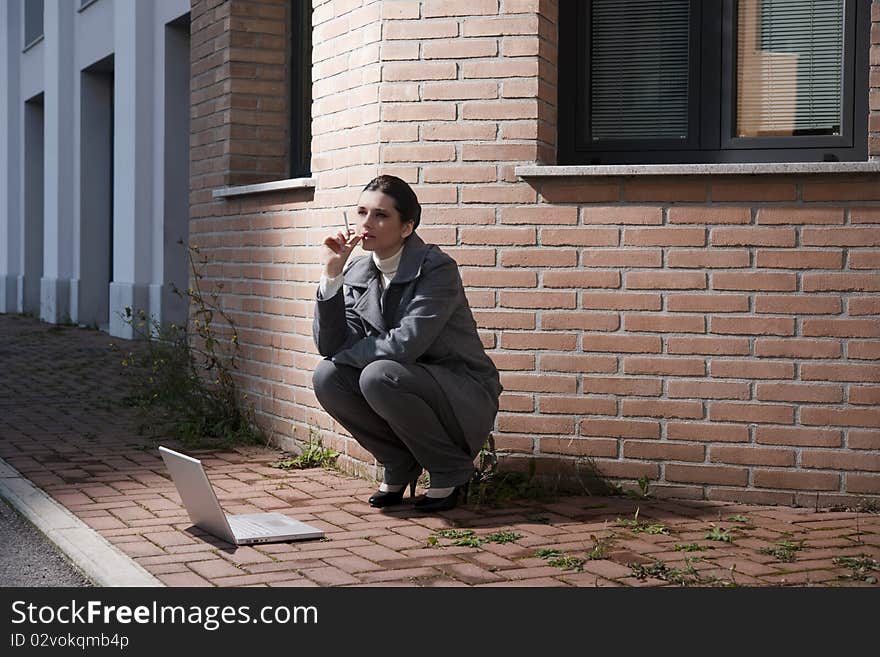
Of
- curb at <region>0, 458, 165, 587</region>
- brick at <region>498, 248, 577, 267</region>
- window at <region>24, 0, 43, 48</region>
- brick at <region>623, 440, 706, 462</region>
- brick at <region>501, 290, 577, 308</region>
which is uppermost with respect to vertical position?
window at <region>24, 0, 43, 48</region>

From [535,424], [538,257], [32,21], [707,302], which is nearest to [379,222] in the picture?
[538,257]

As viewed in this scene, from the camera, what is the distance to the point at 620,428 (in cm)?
604

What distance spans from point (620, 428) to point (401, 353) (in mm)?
1208

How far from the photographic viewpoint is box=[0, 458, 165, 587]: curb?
4477 millimetres

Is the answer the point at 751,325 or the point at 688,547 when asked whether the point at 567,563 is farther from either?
the point at 751,325

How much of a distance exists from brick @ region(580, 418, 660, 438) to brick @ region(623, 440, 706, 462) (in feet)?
0.13

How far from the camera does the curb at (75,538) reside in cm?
448

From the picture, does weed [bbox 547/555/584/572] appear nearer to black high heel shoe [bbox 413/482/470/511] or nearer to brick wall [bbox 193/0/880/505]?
black high heel shoe [bbox 413/482/470/511]

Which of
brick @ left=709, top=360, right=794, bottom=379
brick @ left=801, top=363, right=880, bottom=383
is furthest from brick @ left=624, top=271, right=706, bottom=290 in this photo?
brick @ left=801, top=363, right=880, bottom=383

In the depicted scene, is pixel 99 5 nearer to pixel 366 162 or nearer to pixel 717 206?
pixel 366 162

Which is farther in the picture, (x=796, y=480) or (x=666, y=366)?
(x=666, y=366)
